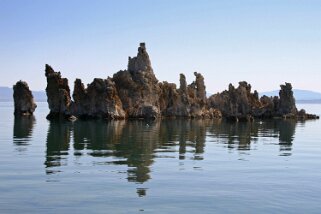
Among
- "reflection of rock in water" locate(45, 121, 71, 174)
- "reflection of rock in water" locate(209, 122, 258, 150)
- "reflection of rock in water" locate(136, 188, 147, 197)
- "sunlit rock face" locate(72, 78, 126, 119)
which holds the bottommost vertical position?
"reflection of rock in water" locate(136, 188, 147, 197)

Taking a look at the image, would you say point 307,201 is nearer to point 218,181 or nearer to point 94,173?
point 218,181

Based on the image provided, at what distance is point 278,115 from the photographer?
5664 inches

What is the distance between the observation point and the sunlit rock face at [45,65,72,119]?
115 metres

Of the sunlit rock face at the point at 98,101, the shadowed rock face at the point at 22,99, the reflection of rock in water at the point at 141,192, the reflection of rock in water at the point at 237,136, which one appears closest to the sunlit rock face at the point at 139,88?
the sunlit rock face at the point at 98,101

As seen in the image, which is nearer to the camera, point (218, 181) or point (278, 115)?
point (218, 181)

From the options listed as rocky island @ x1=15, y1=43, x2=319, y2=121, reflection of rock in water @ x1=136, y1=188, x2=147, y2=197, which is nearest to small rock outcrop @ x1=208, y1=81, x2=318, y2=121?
rocky island @ x1=15, y1=43, x2=319, y2=121

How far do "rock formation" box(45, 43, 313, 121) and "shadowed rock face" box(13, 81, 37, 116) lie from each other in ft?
34.3

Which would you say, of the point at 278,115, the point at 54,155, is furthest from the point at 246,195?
the point at 278,115

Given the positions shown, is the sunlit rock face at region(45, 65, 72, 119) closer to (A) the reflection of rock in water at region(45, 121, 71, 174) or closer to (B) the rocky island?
(B) the rocky island

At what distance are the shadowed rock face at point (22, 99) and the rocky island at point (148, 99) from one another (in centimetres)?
1033

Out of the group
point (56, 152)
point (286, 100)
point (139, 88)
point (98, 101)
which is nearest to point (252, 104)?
point (286, 100)

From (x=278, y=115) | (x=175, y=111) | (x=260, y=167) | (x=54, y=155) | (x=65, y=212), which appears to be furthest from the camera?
(x=278, y=115)

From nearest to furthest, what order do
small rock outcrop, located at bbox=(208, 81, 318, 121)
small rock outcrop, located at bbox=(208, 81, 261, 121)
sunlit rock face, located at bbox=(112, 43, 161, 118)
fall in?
sunlit rock face, located at bbox=(112, 43, 161, 118) → small rock outcrop, located at bbox=(208, 81, 261, 121) → small rock outcrop, located at bbox=(208, 81, 318, 121)

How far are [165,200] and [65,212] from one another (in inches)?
200
